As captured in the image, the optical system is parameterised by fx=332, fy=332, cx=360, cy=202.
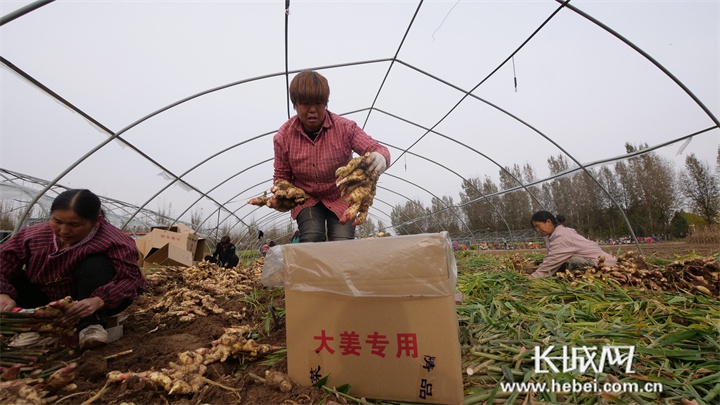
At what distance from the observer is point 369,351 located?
126 centimetres

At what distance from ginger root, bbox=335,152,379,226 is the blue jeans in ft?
0.68

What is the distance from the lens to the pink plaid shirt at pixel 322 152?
1.98m

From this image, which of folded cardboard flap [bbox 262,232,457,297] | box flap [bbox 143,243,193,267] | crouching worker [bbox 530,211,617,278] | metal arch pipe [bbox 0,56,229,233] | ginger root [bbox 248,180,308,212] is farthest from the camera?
box flap [bbox 143,243,193,267]

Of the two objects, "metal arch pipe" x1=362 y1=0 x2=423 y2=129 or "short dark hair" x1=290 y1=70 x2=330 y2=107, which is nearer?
"short dark hair" x1=290 y1=70 x2=330 y2=107

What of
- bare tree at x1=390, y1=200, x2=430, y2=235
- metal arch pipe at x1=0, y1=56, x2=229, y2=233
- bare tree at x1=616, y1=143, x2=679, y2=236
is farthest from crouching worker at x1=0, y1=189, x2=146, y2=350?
bare tree at x1=390, y1=200, x2=430, y2=235

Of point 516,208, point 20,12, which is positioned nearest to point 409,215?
point 516,208

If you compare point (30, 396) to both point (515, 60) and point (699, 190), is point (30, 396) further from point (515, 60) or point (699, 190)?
point (699, 190)

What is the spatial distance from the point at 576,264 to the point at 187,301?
3794 mm

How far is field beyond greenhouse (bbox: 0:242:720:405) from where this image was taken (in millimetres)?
1234

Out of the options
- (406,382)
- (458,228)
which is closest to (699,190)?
(458,228)

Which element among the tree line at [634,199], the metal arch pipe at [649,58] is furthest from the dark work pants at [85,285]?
the tree line at [634,199]

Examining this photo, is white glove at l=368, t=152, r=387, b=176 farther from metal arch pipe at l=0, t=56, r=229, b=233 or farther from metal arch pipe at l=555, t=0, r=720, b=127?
metal arch pipe at l=0, t=56, r=229, b=233

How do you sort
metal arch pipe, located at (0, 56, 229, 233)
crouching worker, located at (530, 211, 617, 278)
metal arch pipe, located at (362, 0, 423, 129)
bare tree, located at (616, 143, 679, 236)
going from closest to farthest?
metal arch pipe, located at (0, 56, 229, 233)
crouching worker, located at (530, 211, 617, 278)
metal arch pipe, located at (362, 0, 423, 129)
bare tree, located at (616, 143, 679, 236)

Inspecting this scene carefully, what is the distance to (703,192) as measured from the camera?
10.2 m
